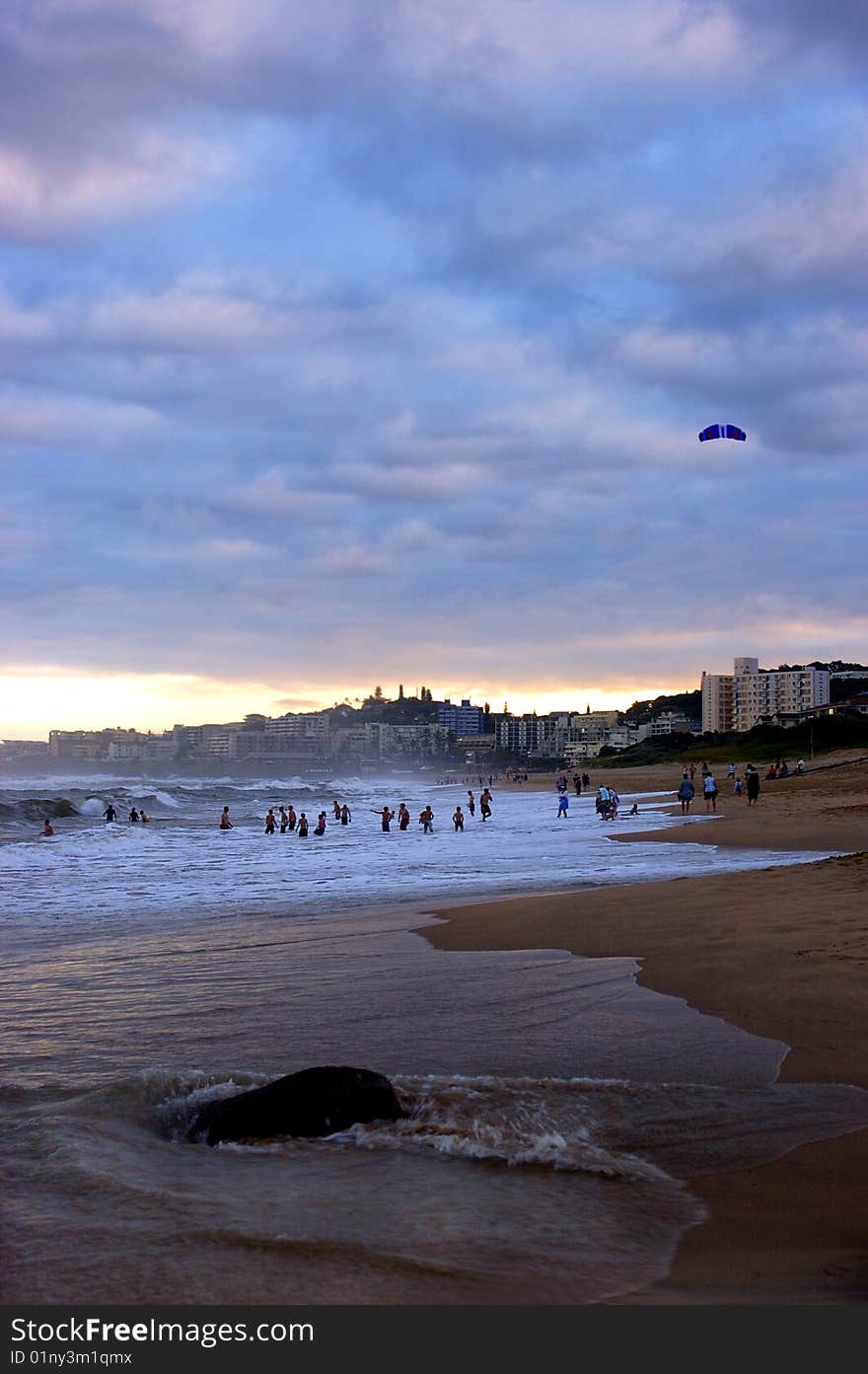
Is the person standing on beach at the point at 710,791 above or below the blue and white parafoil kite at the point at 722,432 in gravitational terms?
below

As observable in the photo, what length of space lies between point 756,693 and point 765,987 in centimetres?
16443

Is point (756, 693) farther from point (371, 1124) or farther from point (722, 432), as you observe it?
point (371, 1124)

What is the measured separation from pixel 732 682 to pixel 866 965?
6664 inches

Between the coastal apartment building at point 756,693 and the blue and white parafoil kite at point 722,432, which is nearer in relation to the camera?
the blue and white parafoil kite at point 722,432

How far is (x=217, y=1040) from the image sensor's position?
21.9ft

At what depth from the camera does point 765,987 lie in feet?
24.8

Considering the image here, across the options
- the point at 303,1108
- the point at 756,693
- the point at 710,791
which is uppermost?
the point at 756,693

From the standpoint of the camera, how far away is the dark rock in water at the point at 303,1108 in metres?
4.80

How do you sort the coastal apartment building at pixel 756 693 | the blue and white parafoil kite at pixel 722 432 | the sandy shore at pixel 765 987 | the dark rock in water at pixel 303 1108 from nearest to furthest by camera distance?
the sandy shore at pixel 765 987
the dark rock in water at pixel 303 1108
the blue and white parafoil kite at pixel 722 432
the coastal apartment building at pixel 756 693

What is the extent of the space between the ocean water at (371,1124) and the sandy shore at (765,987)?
0.18m

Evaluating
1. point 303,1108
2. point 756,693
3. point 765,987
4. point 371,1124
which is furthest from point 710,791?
point 756,693

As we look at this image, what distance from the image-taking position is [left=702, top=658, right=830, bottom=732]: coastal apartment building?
15875 cm

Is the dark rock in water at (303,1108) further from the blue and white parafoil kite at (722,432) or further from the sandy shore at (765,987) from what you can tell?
the blue and white parafoil kite at (722,432)

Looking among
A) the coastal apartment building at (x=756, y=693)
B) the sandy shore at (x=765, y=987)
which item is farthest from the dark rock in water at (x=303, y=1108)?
the coastal apartment building at (x=756, y=693)
